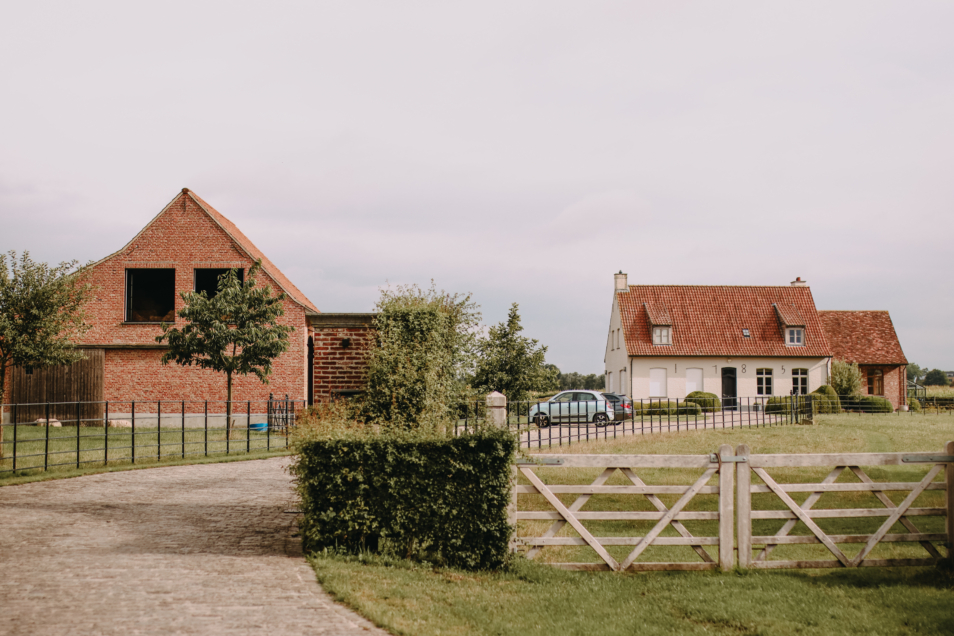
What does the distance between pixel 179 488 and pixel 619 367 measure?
118 ft

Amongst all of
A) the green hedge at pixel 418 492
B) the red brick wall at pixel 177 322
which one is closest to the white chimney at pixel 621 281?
the red brick wall at pixel 177 322

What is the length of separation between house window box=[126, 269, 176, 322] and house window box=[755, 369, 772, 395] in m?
32.1

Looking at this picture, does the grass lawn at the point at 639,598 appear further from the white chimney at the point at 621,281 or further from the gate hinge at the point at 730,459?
the white chimney at the point at 621,281

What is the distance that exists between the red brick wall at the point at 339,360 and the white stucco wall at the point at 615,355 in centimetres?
3279

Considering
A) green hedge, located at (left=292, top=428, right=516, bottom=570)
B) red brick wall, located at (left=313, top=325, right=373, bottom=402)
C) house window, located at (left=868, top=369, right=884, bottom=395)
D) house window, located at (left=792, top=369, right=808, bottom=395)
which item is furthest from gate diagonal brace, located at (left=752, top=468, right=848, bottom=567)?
house window, located at (left=868, top=369, right=884, bottom=395)

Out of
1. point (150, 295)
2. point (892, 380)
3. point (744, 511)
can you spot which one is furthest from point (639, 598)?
point (892, 380)

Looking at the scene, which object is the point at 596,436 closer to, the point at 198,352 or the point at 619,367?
the point at 198,352

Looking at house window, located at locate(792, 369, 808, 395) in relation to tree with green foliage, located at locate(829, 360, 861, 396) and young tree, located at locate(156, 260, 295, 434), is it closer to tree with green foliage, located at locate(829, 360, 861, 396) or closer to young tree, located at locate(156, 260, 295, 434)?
tree with green foliage, located at locate(829, 360, 861, 396)

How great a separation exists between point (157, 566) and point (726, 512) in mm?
5493

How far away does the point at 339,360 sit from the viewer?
10492 millimetres

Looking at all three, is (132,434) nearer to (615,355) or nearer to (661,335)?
(661,335)

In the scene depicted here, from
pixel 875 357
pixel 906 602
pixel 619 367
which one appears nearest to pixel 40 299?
pixel 906 602

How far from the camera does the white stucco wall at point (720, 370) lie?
4128 cm

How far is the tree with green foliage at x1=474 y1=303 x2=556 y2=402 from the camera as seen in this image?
3775cm
